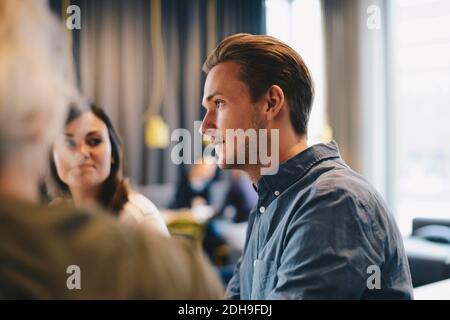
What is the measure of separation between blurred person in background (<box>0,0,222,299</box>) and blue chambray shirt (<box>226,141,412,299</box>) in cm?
45

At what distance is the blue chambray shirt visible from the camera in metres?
A: 0.91

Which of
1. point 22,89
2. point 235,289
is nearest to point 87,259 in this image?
point 22,89

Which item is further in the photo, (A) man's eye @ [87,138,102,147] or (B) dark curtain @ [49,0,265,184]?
(B) dark curtain @ [49,0,265,184]

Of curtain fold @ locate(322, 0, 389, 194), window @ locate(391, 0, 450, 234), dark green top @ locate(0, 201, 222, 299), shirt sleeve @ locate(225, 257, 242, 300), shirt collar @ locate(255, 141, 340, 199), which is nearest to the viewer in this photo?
dark green top @ locate(0, 201, 222, 299)

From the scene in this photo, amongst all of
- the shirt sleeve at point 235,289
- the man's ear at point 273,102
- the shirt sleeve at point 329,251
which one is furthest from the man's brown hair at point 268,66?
the shirt sleeve at point 235,289

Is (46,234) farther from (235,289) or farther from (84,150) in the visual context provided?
(235,289)

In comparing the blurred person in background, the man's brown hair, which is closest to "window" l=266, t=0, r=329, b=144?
the man's brown hair

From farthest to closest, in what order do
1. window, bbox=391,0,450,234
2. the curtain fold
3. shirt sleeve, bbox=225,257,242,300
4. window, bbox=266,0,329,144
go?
window, bbox=391,0,450,234
the curtain fold
window, bbox=266,0,329,144
shirt sleeve, bbox=225,257,242,300

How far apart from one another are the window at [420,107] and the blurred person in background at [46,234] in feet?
5.36

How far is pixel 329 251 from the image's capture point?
35.9 inches

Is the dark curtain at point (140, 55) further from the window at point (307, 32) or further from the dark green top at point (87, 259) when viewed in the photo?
the dark green top at point (87, 259)

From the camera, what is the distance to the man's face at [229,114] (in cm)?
112

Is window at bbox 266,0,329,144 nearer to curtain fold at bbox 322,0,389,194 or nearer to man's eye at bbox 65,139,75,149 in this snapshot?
curtain fold at bbox 322,0,389,194

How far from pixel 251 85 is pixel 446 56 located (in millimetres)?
2368
